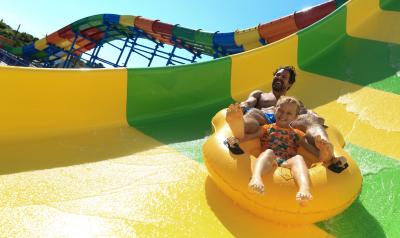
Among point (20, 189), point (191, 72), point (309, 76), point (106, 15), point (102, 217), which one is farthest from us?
point (106, 15)

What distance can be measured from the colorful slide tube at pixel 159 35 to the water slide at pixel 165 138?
3.63 feet

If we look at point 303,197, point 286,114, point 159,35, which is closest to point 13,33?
point 159,35

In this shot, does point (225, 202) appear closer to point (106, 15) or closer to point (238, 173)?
point (238, 173)

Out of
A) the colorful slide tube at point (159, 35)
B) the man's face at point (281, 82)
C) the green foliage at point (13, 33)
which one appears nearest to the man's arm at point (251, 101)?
the man's face at point (281, 82)

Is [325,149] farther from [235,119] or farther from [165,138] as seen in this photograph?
[165,138]

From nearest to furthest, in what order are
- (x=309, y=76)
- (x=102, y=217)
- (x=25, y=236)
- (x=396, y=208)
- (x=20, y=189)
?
(x=25, y=236) → (x=102, y=217) → (x=20, y=189) → (x=396, y=208) → (x=309, y=76)

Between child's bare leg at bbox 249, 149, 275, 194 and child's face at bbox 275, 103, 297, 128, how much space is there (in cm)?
30

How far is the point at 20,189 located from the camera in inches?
66.1

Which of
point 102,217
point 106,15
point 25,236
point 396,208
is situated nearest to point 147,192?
point 102,217

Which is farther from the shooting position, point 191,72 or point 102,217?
point 191,72

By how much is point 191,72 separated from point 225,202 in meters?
1.29

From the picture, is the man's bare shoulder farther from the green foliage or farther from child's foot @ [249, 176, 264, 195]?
the green foliage

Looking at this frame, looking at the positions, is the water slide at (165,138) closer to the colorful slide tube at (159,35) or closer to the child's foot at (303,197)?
the child's foot at (303,197)

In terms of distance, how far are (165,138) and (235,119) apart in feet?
2.39
